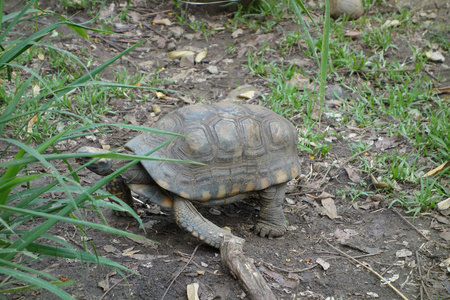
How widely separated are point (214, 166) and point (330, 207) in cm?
129

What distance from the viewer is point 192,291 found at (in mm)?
2811

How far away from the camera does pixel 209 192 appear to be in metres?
3.38

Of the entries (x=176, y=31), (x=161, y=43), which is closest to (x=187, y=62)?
(x=161, y=43)

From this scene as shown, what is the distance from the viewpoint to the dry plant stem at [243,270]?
2717mm

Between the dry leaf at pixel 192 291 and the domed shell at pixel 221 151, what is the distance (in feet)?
2.23

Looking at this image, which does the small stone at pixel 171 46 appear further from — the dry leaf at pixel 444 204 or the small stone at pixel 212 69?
the dry leaf at pixel 444 204

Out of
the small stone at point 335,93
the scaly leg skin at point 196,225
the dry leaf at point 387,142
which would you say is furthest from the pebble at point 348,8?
the scaly leg skin at point 196,225

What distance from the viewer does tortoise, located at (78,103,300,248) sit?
330 cm

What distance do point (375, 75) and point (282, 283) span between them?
142 inches

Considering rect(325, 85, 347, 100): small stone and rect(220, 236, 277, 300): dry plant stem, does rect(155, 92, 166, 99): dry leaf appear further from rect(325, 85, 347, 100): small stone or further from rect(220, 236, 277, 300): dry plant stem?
rect(220, 236, 277, 300): dry plant stem

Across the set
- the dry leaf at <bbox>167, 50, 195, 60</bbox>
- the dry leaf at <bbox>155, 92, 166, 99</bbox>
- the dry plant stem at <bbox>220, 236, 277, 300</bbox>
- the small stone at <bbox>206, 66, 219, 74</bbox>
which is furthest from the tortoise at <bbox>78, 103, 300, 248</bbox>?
the dry leaf at <bbox>167, 50, 195, 60</bbox>

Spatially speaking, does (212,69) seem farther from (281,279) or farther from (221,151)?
(281,279)

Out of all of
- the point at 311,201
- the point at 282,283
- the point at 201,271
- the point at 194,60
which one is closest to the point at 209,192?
the point at 201,271

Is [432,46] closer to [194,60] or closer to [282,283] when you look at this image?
[194,60]
